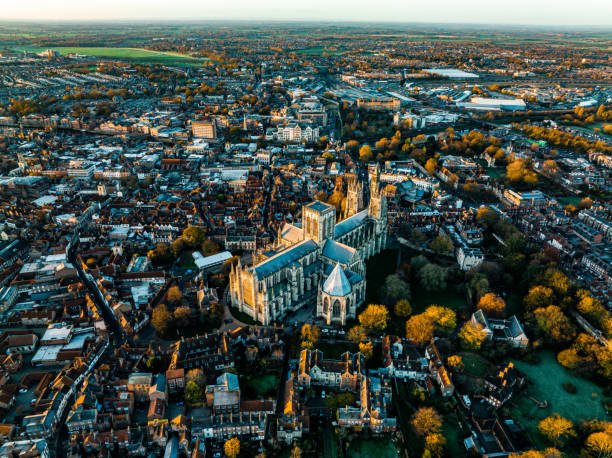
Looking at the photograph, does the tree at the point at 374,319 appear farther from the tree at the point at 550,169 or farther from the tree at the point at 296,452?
the tree at the point at 550,169

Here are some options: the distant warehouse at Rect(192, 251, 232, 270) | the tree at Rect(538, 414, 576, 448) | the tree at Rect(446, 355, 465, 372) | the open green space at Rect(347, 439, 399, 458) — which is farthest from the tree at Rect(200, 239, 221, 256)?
the tree at Rect(538, 414, 576, 448)

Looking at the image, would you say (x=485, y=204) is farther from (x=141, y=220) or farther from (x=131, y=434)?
(x=131, y=434)

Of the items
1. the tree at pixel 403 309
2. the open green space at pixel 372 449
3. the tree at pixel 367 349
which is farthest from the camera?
the tree at pixel 403 309

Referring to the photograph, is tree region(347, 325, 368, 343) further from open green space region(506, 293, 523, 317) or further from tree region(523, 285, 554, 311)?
tree region(523, 285, 554, 311)

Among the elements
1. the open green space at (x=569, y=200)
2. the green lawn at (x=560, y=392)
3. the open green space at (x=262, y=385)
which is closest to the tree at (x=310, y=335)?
the open green space at (x=262, y=385)

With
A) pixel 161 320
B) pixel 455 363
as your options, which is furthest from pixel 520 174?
pixel 161 320

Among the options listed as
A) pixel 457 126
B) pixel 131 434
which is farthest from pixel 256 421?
pixel 457 126
